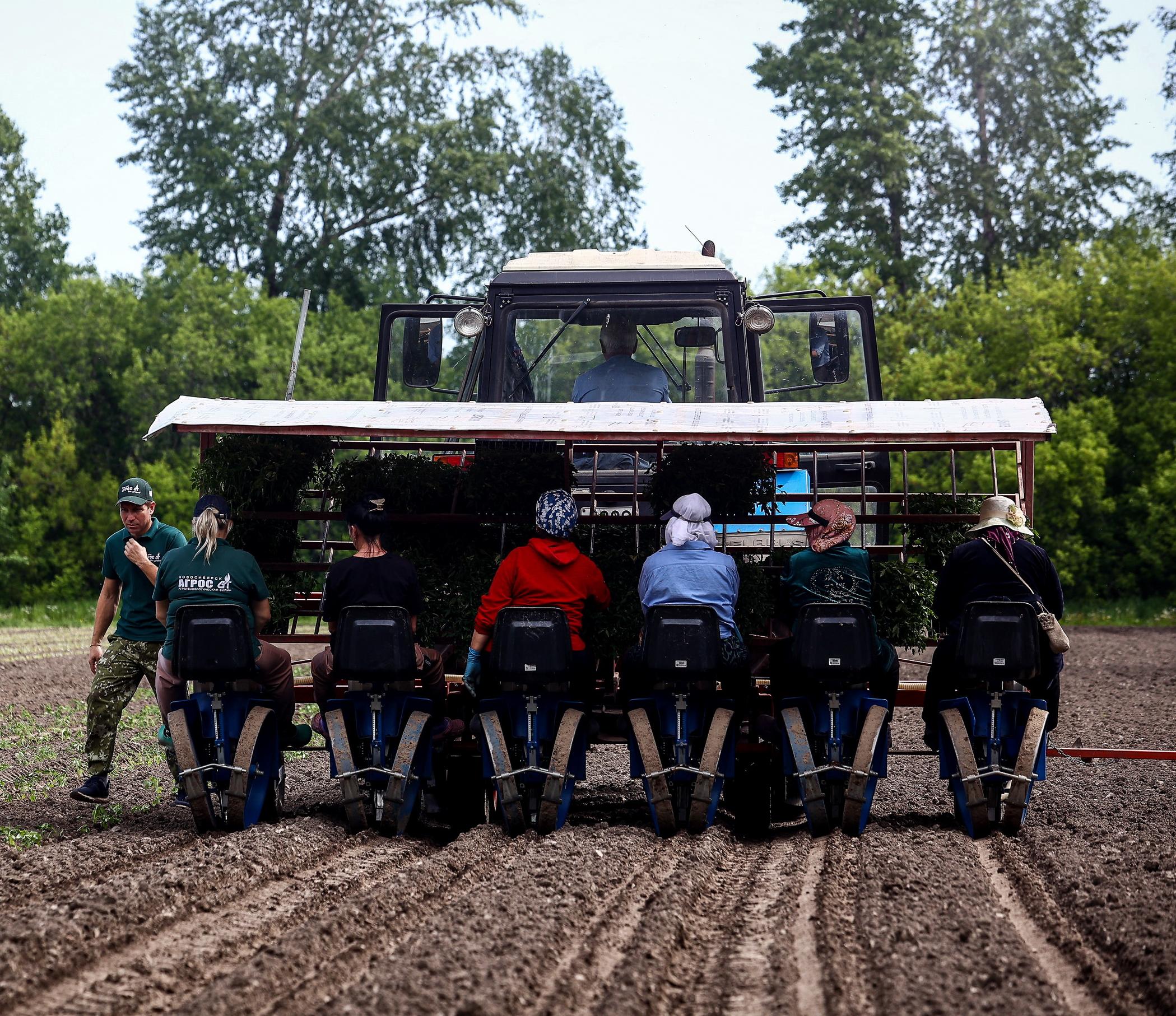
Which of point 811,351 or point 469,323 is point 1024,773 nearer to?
point 811,351

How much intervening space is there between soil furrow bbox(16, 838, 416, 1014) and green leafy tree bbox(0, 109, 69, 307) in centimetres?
4078

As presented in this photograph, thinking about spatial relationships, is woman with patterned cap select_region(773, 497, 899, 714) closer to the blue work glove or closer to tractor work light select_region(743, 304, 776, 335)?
the blue work glove

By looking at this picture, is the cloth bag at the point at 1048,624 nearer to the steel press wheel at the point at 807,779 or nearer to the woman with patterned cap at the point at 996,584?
the woman with patterned cap at the point at 996,584

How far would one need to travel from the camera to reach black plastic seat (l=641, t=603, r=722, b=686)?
725 cm

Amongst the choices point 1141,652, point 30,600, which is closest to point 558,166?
point 30,600

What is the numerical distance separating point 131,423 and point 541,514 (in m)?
29.6

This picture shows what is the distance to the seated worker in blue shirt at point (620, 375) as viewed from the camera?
32.5 ft

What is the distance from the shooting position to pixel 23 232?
143 feet

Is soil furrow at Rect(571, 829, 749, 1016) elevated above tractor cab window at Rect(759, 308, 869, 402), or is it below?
below

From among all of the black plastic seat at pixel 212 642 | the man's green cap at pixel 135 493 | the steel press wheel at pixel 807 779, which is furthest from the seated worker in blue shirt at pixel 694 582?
the man's green cap at pixel 135 493

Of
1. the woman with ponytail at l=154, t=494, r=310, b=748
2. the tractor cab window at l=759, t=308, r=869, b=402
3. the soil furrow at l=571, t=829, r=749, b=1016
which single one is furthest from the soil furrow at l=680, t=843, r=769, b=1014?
the tractor cab window at l=759, t=308, r=869, b=402

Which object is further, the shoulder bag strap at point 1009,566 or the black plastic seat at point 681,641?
the shoulder bag strap at point 1009,566

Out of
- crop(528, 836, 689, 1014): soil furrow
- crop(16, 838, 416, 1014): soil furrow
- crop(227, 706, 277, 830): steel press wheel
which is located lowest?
crop(528, 836, 689, 1014): soil furrow

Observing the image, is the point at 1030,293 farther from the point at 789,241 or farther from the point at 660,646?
the point at 660,646
